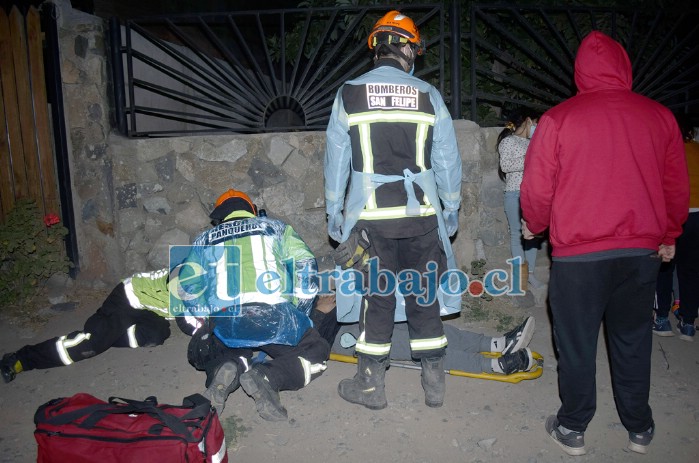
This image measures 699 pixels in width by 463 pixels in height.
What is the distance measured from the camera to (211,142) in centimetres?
513

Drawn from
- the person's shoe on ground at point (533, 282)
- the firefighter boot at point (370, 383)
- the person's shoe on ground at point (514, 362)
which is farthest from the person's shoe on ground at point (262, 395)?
the person's shoe on ground at point (533, 282)

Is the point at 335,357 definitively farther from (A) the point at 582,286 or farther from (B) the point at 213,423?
(A) the point at 582,286

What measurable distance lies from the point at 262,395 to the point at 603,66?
2515 mm

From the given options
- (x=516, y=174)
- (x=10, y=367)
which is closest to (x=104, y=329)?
(x=10, y=367)

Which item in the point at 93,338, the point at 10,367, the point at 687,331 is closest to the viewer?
the point at 10,367

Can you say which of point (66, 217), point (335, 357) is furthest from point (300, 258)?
point (66, 217)

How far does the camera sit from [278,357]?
11.3 feet

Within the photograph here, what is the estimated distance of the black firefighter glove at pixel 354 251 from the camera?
10.3ft

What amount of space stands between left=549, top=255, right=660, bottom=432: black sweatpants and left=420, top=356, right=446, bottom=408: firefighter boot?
0.78m

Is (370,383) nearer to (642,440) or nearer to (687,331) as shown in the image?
(642,440)

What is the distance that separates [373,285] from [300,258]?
567 millimetres

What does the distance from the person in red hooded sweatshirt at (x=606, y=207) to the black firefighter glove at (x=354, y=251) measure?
3.13ft

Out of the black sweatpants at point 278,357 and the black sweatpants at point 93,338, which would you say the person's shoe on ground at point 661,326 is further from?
the black sweatpants at point 93,338

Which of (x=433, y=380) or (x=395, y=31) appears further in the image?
(x=433, y=380)
